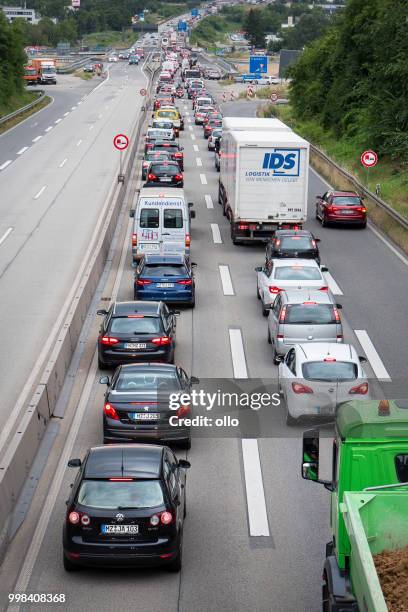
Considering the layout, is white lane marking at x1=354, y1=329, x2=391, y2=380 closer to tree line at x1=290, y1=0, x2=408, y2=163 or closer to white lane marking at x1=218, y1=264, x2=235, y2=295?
white lane marking at x1=218, y1=264, x2=235, y2=295

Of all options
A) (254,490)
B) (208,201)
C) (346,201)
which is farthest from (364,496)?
(208,201)

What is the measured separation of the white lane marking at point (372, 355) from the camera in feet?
72.2

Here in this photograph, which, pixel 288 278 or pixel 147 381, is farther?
pixel 288 278

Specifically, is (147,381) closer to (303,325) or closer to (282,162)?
(303,325)

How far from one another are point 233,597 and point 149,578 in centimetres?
111

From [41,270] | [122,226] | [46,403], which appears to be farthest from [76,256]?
[46,403]

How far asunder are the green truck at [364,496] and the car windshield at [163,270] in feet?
53.0

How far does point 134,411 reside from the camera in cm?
1698

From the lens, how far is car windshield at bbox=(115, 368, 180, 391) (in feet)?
57.4

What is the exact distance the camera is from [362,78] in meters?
68.1

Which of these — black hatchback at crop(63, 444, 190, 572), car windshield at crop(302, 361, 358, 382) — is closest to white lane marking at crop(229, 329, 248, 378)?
car windshield at crop(302, 361, 358, 382)

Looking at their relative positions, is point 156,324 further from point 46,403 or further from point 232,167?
point 232,167

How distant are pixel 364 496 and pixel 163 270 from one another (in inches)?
723

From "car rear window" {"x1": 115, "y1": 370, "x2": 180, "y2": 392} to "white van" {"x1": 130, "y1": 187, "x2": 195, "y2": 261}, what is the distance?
14.1m
